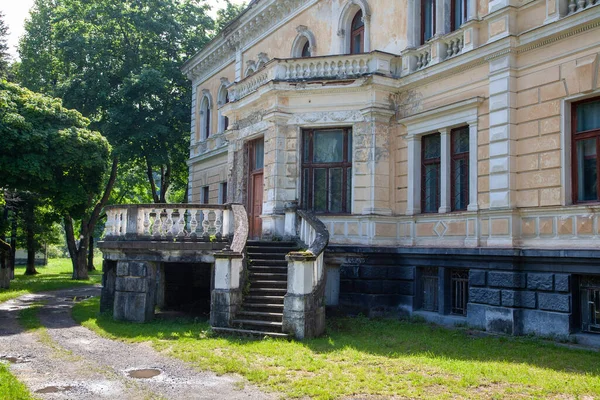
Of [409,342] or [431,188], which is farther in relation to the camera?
[431,188]

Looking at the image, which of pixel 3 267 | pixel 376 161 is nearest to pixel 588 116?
pixel 376 161

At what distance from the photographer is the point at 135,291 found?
Result: 1377cm

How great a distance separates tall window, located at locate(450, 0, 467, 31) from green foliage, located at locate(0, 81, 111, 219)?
35.6 ft

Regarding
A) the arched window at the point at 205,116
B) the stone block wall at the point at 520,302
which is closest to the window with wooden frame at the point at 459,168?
the stone block wall at the point at 520,302

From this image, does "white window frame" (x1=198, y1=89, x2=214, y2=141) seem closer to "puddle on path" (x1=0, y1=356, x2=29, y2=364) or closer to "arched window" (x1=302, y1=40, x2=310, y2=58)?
"arched window" (x1=302, y1=40, x2=310, y2=58)

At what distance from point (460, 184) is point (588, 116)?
3317 mm

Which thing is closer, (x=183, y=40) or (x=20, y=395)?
(x=20, y=395)

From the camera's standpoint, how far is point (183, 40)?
96.4 ft

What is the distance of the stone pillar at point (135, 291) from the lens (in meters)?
13.7

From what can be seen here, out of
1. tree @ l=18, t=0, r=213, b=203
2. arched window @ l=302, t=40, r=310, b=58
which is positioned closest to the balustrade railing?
arched window @ l=302, t=40, r=310, b=58

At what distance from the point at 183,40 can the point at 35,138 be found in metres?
14.3

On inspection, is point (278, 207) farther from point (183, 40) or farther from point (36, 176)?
point (183, 40)

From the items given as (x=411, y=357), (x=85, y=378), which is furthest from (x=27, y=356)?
(x=411, y=357)

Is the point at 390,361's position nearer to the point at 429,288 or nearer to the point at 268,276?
the point at 268,276
